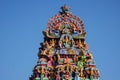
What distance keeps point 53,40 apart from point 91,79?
13.5 ft

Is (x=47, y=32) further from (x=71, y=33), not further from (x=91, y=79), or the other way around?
(x=91, y=79)

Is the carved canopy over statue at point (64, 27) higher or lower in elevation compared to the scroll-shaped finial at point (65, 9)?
lower

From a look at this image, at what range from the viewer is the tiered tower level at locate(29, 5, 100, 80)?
23.8 metres

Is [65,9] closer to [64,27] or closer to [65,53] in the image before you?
[64,27]

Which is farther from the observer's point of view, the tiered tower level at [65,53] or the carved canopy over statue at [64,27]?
the carved canopy over statue at [64,27]

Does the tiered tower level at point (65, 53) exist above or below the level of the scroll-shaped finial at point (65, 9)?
below

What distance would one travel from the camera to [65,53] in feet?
80.4

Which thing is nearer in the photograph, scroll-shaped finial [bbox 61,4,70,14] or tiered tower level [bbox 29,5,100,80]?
tiered tower level [bbox 29,5,100,80]

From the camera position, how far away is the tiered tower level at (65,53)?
2380 cm

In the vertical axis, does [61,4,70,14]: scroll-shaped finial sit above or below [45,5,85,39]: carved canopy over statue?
above

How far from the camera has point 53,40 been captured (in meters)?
25.1

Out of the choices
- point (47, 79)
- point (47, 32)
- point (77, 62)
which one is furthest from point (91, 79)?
point (47, 32)

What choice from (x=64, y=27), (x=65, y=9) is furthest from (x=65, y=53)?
(x=65, y=9)

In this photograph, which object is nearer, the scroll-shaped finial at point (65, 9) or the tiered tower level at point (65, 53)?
the tiered tower level at point (65, 53)
